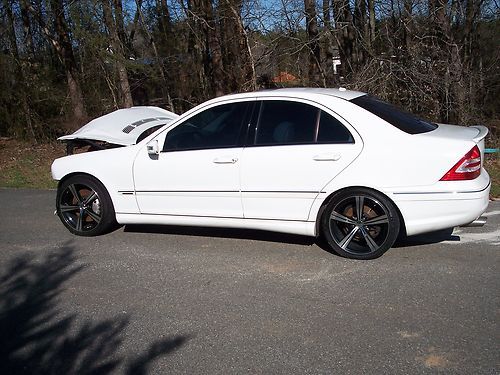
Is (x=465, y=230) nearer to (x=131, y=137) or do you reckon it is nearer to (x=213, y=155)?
(x=213, y=155)

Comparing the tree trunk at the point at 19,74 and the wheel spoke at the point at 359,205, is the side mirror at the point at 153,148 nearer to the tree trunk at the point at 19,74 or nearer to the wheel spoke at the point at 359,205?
the wheel spoke at the point at 359,205

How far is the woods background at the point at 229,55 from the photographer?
10.7 m

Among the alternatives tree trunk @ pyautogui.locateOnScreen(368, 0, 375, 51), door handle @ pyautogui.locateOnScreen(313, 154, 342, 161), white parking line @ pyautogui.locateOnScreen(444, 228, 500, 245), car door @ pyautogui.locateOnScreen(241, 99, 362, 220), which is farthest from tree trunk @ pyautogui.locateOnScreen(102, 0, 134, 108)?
white parking line @ pyautogui.locateOnScreen(444, 228, 500, 245)

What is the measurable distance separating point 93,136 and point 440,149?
3.80m

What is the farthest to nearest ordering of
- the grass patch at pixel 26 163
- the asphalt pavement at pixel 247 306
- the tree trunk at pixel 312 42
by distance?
1. the tree trunk at pixel 312 42
2. the grass patch at pixel 26 163
3. the asphalt pavement at pixel 247 306

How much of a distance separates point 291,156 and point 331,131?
1.43ft

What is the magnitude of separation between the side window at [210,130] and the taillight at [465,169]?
1991mm

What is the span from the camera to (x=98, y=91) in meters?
15.6

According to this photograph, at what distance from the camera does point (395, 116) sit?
497cm

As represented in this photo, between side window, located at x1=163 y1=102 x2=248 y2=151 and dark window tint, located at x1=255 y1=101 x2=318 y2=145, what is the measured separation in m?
0.25

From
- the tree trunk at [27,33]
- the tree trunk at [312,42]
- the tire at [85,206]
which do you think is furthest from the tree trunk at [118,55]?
the tire at [85,206]

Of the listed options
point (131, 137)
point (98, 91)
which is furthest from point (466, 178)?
point (98, 91)

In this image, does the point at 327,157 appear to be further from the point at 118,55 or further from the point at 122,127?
the point at 118,55

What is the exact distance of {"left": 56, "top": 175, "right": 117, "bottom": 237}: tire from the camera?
19.0ft
